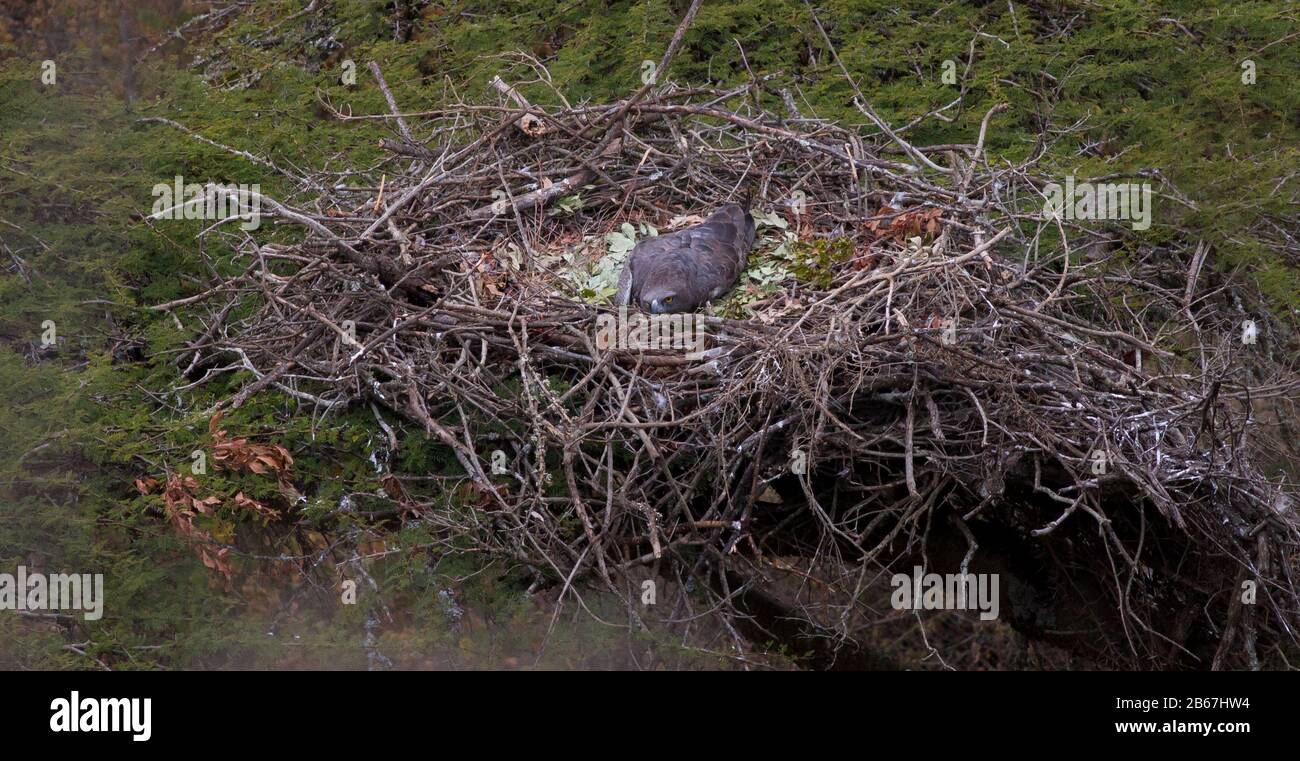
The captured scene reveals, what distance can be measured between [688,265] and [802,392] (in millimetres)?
1047

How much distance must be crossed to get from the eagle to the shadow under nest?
8.3 inches

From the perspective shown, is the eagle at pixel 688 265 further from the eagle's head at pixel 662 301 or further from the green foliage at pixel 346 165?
the green foliage at pixel 346 165

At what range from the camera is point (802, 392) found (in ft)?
17.4

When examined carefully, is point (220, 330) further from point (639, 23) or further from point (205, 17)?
point (205, 17)

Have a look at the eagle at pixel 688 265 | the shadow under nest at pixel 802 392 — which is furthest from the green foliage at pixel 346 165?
the shadow under nest at pixel 802 392

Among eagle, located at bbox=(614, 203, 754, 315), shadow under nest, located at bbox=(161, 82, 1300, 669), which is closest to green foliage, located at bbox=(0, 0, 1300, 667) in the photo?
eagle, located at bbox=(614, 203, 754, 315)

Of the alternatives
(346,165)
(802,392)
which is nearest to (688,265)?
(802,392)

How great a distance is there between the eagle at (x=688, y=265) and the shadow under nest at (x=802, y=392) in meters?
0.21

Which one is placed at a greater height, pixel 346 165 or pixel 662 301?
pixel 346 165

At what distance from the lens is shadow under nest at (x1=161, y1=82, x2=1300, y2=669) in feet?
17.7

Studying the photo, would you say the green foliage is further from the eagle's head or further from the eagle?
the eagle's head

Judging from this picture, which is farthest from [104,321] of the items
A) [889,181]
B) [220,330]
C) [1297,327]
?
[1297,327]

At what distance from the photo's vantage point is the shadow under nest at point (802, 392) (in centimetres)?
539

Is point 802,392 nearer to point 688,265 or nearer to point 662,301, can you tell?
point 662,301
